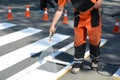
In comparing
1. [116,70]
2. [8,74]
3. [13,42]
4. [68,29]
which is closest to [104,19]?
[68,29]

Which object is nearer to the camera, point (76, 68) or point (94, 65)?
point (76, 68)

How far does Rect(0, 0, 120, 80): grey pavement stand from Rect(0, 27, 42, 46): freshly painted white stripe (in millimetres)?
217

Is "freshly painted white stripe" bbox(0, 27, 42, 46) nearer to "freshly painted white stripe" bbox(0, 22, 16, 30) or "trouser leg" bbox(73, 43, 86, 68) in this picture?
"freshly painted white stripe" bbox(0, 22, 16, 30)

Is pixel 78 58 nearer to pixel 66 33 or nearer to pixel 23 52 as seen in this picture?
pixel 23 52

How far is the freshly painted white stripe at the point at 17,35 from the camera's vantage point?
8516mm

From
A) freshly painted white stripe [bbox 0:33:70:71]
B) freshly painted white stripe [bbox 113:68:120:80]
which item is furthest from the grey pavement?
freshly painted white stripe [bbox 0:33:70:71]

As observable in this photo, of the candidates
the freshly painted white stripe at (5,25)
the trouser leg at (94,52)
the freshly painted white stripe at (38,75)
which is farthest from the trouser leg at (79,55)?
the freshly painted white stripe at (5,25)

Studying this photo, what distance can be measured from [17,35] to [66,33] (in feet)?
5.17

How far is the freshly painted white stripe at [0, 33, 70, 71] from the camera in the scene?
6.93m

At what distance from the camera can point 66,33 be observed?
9602mm

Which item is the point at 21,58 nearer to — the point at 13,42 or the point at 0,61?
the point at 0,61

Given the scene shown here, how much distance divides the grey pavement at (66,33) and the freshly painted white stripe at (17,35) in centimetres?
22

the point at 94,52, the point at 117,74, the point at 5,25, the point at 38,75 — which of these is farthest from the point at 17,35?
the point at 117,74

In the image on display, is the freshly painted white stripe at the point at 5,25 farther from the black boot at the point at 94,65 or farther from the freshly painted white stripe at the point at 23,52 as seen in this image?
the black boot at the point at 94,65
